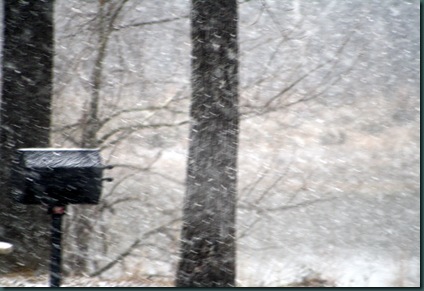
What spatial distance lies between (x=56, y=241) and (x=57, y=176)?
52 centimetres

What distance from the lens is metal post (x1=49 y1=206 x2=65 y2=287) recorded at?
5.26 m

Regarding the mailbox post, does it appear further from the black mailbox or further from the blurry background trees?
the blurry background trees

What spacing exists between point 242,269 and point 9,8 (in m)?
4.68

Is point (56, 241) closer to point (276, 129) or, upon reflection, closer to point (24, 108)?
point (24, 108)

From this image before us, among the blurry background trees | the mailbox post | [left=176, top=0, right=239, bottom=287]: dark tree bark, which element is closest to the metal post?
the mailbox post

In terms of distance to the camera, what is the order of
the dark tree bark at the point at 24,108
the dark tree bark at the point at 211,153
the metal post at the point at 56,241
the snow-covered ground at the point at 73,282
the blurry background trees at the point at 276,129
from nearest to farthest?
the metal post at the point at 56,241, the dark tree bark at the point at 211,153, the snow-covered ground at the point at 73,282, the dark tree bark at the point at 24,108, the blurry background trees at the point at 276,129

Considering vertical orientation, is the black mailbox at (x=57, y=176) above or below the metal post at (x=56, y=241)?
above

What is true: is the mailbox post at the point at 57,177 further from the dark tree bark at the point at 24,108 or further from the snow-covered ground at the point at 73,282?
the dark tree bark at the point at 24,108

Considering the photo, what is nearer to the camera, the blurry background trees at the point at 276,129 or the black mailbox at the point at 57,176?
the black mailbox at the point at 57,176

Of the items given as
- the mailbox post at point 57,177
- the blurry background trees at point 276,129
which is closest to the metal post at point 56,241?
the mailbox post at point 57,177

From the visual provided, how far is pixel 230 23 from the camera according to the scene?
21.4ft

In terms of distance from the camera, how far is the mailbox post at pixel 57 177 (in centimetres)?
507

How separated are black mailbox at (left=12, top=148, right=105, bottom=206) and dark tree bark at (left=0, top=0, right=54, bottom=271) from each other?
218cm

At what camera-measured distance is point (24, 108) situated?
740 centimetres
